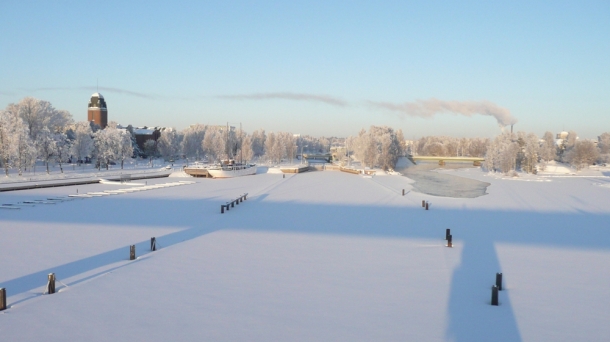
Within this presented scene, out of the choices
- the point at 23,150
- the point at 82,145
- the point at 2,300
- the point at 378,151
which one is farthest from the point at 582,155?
the point at 2,300

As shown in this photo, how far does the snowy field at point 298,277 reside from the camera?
9.31 m

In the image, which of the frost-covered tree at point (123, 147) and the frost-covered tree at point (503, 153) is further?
the frost-covered tree at point (503, 153)

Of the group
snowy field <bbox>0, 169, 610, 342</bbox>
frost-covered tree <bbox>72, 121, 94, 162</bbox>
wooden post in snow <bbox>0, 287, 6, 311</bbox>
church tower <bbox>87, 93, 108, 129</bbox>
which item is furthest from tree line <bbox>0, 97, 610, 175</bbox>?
wooden post in snow <bbox>0, 287, 6, 311</bbox>

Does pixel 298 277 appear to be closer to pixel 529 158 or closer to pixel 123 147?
pixel 123 147

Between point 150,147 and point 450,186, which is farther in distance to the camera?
point 150,147

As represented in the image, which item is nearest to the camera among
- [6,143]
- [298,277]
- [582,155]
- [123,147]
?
[298,277]

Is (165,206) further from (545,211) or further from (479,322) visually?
(545,211)

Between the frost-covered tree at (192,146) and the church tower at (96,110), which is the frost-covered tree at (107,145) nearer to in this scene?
the frost-covered tree at (192,146)

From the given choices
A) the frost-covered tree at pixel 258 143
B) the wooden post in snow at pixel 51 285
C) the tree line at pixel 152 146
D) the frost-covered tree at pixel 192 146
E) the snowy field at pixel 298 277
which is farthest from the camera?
the frost-covered tree at pixel 258 143

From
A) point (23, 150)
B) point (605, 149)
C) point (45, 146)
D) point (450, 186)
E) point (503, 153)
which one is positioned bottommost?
point (450, 186)

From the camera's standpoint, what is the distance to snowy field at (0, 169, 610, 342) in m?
9.31

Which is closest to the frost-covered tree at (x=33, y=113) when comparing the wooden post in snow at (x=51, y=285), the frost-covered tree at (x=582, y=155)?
the wooden post in snow at (x=51, y=285)

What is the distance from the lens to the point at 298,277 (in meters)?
13.1

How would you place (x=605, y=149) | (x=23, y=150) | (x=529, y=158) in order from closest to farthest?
(x=23, y=150), (x=529, y=158), (x=605, y=149)
